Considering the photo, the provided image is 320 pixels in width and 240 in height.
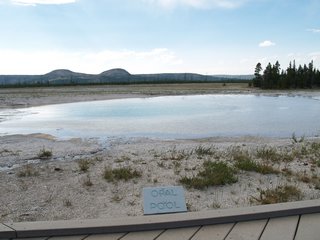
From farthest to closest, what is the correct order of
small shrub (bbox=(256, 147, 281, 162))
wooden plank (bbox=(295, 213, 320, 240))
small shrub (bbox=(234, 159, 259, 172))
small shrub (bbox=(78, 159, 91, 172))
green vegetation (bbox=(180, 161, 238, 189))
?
small shrub (bbox=(256, 147, 281, 162))
small shrub (bbox=(78, 159, 91, 172))
small shrub (bbox=(234, 159, 259, 172))
green vegetation (bbox=(180, 161, 238, 189))
wooden plank (bbox=(295, 213, 320, 240))

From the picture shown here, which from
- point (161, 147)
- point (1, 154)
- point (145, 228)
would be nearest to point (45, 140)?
point (1, 154)

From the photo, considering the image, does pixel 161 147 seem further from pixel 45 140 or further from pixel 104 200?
pixel 104 200

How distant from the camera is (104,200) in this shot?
513 cm

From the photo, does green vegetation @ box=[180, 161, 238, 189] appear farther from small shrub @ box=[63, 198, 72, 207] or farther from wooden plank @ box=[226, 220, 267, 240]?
wooden plank @ box=[226, 220, 267, 240]

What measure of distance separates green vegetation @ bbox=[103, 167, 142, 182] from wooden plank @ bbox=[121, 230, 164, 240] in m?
2.77

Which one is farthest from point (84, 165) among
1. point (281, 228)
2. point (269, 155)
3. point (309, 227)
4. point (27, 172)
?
point (309, 227)

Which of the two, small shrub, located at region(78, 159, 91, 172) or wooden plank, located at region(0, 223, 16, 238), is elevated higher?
wooden plank, located at region(0, 223, 16, 238)

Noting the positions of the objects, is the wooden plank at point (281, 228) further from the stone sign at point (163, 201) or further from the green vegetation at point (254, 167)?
the green vegetation at point (254, 167)

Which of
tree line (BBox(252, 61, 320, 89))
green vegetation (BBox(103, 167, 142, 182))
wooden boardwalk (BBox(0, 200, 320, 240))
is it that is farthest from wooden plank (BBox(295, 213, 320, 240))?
tree line (BBox(252, 61, 320, 89))

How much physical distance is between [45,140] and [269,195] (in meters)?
8.57

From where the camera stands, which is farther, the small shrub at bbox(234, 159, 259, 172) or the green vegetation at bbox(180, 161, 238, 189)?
the small shrub at bbox(234, 159, 259, 172)

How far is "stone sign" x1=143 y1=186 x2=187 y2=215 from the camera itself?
386 centimetres

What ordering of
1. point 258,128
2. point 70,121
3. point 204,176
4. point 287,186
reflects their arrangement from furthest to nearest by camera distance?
1. point 70,121
2. point 258,128
3. point 204,176
4. point 287,186

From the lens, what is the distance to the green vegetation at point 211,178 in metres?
5.71
